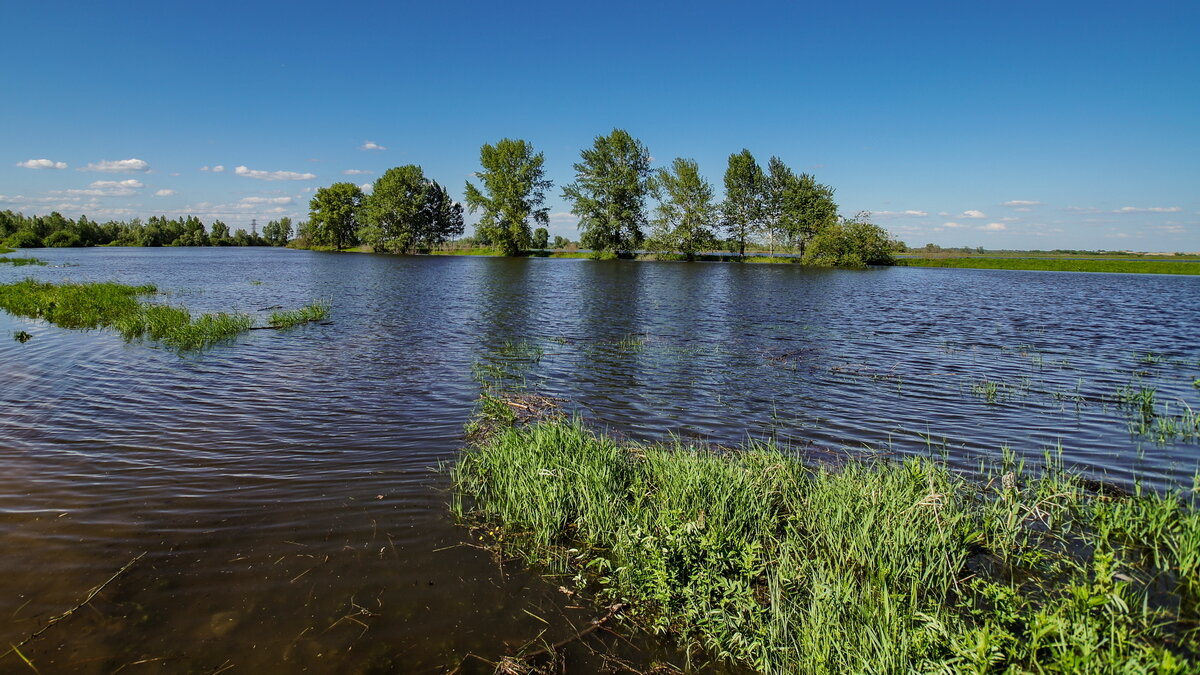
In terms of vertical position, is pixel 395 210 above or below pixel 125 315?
above

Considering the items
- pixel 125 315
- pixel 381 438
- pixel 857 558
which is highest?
pixel 125 315

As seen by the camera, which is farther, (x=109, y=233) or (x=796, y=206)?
(x=109, y=233)

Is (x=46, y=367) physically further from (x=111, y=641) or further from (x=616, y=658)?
(x=616, y=658)

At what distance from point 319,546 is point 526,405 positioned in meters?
6.10

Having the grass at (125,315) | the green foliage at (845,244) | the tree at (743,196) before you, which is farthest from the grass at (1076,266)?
the grass at (125,315)

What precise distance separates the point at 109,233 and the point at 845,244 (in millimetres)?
178613

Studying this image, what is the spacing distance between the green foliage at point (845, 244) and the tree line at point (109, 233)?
453ft

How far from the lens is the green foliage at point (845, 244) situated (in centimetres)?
8450

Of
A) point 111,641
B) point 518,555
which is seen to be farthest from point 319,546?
point 518,555

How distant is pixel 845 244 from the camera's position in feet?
278

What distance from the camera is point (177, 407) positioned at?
41.4 ft

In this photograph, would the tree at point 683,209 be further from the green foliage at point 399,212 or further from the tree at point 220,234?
the tree at point 220,234

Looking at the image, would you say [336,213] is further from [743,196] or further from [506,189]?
[743,196]

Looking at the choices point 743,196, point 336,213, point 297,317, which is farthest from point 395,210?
point 297,317
